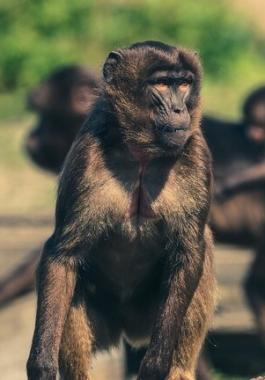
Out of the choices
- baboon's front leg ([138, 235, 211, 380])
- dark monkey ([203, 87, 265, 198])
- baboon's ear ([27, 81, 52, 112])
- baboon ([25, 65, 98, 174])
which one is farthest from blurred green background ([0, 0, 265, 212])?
baboon's front leg ([138, 235, 211, 380])

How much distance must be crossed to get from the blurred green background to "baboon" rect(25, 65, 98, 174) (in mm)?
6490

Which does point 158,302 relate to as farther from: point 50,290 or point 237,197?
point 237,197

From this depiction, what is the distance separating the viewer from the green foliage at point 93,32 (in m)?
20.6

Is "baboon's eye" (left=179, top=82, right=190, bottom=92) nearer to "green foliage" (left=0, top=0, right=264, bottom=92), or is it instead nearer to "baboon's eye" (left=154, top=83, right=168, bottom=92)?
"baboon's eye" (left=154, top=83, right=168, bottom=92)

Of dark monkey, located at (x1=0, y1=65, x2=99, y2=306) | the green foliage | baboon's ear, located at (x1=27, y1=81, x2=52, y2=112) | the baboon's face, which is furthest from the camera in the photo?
the green foliage

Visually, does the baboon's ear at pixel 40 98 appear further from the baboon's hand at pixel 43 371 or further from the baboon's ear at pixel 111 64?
the baboon's hand at pixel 43 371

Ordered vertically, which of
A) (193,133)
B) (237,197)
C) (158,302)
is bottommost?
(237,197)

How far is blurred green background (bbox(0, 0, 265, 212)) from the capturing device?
20531 mm

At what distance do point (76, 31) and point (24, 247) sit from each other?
7.97 metres

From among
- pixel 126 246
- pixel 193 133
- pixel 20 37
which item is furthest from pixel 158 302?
pixel 20 37

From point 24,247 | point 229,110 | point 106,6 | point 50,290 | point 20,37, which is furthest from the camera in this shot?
point 106,6

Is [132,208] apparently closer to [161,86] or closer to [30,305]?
[161,86]

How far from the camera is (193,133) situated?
24.7 feet

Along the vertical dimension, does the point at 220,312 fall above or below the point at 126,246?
below
